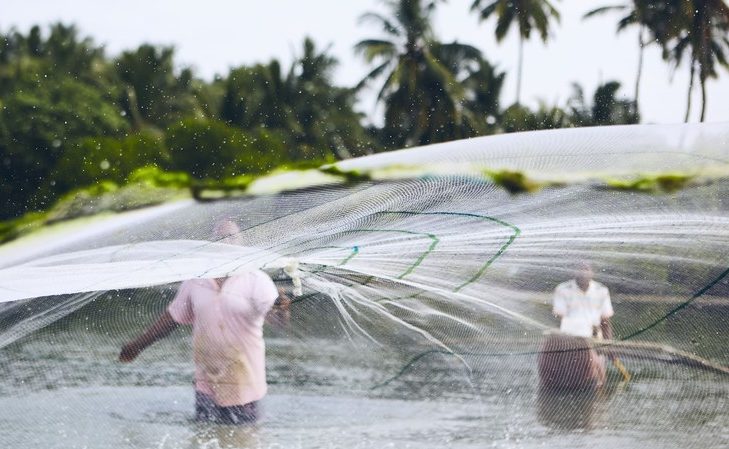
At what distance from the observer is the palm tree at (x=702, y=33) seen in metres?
29.3

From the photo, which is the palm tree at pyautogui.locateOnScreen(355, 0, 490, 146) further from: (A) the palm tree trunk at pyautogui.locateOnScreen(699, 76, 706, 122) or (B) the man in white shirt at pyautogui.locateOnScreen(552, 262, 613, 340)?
(B) the man in white shirt at pyautogui.locateOnScreen(552, 262, 613, 340)

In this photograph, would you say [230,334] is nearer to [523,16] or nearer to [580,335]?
[580,335]

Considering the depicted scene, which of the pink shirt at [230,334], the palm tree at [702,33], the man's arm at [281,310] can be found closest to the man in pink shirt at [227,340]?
the pink shirt at [230,334]

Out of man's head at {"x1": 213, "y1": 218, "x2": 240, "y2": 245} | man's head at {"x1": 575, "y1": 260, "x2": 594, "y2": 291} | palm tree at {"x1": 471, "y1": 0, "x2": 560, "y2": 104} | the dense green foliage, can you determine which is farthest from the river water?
palm tree at {"x1": 471, "y1": 0, "x2": 560, "y2": 104}

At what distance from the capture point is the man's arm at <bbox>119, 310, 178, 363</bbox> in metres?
4.10

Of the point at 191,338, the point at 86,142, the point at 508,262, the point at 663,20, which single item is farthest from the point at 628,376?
the point at 663,20

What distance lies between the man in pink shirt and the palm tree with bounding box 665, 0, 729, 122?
27.1 meters

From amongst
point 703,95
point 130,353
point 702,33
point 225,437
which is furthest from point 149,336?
point 702,33

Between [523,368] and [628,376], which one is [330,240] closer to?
[523,368]

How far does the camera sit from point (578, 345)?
13.4 feet

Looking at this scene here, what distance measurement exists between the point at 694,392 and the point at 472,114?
28985mm

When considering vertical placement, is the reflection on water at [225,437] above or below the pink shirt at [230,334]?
below

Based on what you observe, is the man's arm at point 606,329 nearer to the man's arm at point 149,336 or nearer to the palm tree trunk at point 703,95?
the man's arm at point 149,336

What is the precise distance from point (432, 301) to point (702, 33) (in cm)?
2755
